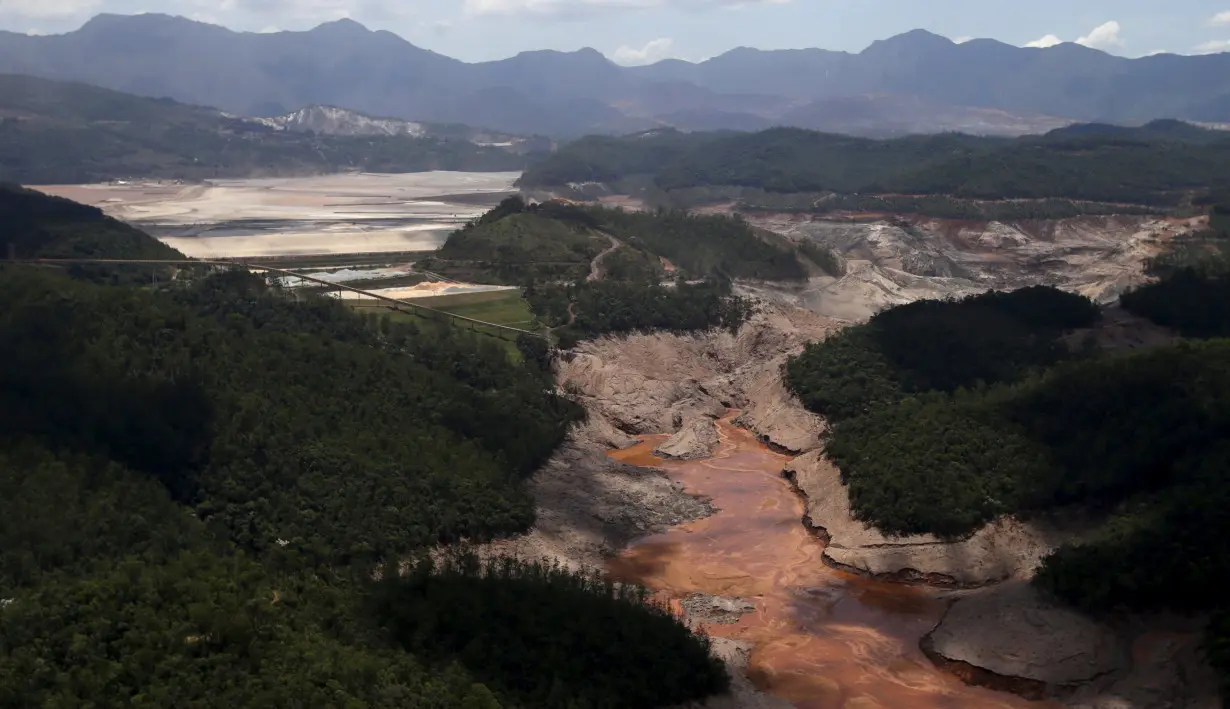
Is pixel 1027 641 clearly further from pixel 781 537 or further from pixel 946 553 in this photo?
pixel 781 537

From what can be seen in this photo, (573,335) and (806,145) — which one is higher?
(806,145)

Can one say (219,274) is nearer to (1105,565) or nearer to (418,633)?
(418,633)

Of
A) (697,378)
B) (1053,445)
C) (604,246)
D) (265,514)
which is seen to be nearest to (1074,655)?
(1053,445)

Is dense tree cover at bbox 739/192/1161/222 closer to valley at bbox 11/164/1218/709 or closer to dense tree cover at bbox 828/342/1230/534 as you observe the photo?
valley at bbox 11/164/1218/709

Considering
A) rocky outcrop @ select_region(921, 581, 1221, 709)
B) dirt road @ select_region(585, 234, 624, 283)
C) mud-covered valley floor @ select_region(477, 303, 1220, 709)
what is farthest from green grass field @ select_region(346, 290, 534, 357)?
rocky outcrop @ select_region(921, 581, 1221, 709)

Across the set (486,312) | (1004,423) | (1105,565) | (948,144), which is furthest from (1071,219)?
(1105,565)

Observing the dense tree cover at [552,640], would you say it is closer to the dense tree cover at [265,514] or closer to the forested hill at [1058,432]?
the dense tree cover at [265,514]

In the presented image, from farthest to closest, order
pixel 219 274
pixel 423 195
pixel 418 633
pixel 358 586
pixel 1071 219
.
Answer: pixel 423 195 < pixel 1071 219 < pixel 219 274 < pixel 358 586 < pixel 418 633
